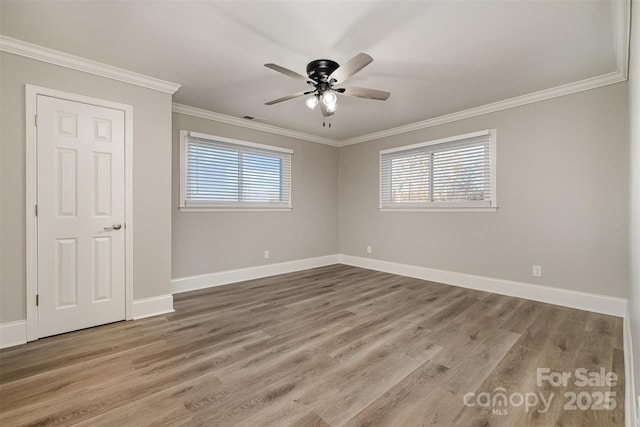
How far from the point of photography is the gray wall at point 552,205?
3035mm

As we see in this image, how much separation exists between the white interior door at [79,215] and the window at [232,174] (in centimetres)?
114

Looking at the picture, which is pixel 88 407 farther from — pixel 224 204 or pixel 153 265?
pixel 224 204

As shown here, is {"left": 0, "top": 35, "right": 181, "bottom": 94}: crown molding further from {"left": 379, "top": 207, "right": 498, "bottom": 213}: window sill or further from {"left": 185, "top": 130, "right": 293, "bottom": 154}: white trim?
{"left": 379, "top": 207, "right": 498, "bottom": 213}: window sill

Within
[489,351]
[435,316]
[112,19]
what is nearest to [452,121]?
[435,316]

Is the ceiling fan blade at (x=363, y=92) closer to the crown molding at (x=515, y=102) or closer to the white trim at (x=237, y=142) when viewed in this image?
the crown molding at (x=515, y=102)


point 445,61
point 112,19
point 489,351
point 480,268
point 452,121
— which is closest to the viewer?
point 112,19

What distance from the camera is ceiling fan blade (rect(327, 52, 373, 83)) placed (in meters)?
2.07

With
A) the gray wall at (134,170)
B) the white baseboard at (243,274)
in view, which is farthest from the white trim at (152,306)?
the white baseboard at (243,274)

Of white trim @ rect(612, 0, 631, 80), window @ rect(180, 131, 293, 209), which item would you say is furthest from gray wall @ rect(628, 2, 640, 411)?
window @ rect(180, 131, 293, 209)

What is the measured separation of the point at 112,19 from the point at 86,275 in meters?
2.25

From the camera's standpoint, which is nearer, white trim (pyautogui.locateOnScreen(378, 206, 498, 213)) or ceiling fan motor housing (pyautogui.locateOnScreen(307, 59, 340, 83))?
ceiling fan motor housing (pyautogui.locateOnScreen(307, 59, 340, 83))

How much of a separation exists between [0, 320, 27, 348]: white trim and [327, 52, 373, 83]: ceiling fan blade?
341cm

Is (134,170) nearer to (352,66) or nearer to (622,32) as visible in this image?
(352,66)

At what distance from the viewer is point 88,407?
1.67 m
